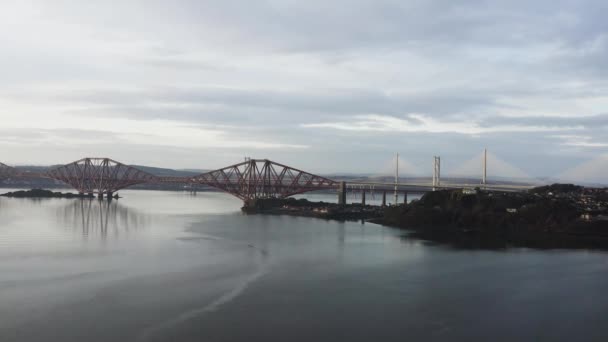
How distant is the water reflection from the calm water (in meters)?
0.59

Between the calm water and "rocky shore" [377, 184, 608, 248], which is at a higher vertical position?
"rocky shore" [377, 184, 608, 248]

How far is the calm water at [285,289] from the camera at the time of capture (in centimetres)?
576

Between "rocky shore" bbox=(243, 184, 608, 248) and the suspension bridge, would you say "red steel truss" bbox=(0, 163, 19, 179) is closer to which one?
the suspension bridge

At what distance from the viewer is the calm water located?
576cm

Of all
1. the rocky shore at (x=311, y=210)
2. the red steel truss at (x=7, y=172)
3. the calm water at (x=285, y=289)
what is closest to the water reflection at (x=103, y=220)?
the calm water at (x=285, y=289)

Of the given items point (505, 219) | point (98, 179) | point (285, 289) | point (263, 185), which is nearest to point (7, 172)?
point (98, 179)

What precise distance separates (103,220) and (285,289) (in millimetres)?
10424

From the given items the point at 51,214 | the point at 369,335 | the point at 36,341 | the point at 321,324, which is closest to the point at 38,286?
the point at 36,341

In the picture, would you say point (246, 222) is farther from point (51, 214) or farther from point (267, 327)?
point (267, 327)

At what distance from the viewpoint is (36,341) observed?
5.21 metres

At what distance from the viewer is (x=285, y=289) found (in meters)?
7.47

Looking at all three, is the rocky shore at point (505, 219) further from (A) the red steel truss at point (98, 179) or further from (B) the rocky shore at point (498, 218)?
(A) the red steel truss at point (98, 179)

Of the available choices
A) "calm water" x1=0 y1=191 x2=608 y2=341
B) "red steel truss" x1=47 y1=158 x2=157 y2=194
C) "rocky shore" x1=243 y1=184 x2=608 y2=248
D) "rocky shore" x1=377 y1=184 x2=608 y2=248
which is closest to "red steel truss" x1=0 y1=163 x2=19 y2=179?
"red steel truss" x1=47 y1=158 x2=157 y2=194

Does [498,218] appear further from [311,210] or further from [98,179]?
[98,179]
